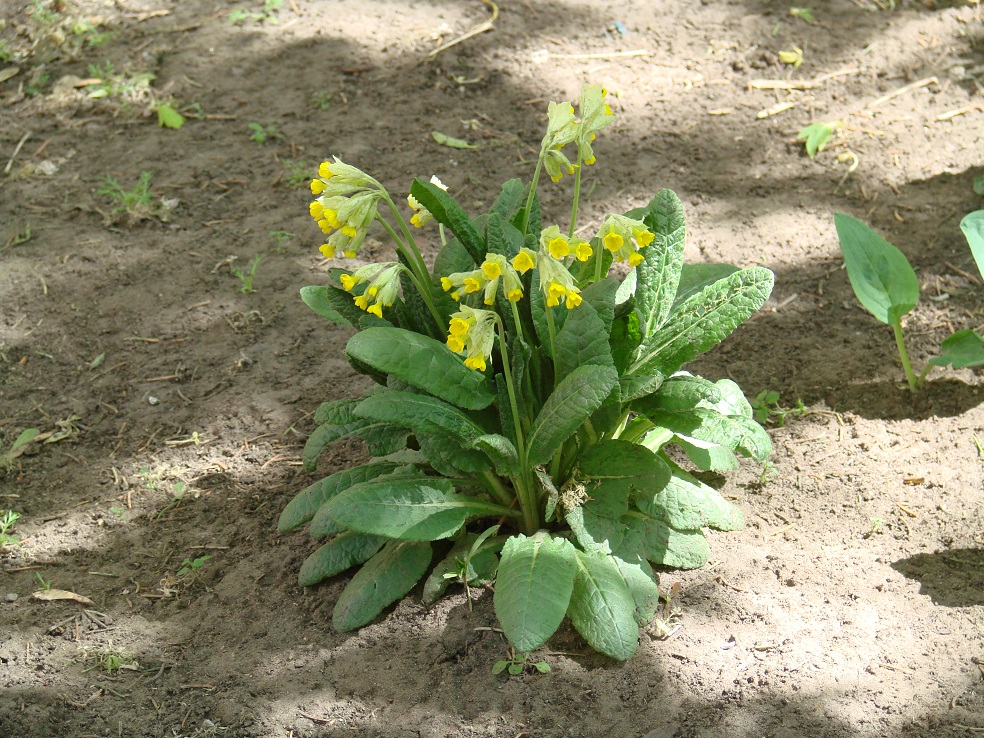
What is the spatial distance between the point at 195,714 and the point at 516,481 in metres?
1.09

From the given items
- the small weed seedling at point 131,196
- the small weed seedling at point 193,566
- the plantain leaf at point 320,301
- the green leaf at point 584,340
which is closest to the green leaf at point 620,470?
the green leaf at point 584,340

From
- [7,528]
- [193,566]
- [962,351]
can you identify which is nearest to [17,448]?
[7,528]

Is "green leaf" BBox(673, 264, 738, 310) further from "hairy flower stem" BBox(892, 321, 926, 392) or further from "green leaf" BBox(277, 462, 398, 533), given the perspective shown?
"green leaf" BBox(277, 462, 398, 533)

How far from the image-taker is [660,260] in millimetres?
2832

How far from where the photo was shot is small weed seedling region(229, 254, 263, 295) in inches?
161

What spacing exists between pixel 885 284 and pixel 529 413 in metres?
1.58

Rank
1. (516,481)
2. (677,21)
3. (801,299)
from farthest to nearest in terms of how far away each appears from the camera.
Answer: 1. (677,21)
2. (801,299)
3. (516,481)

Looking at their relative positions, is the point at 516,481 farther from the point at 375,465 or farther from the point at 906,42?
the point at 906,42

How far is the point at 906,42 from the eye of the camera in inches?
210

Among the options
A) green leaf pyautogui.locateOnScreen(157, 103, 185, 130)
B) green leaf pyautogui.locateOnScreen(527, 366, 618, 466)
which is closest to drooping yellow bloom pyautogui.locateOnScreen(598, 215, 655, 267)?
green leaf pyautogui.locateOnScreen(527, 366, 618, 466)

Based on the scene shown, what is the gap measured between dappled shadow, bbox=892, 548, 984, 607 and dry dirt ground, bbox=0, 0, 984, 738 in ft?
0.03

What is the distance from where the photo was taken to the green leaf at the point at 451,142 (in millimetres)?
4785

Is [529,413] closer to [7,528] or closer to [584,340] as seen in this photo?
[584,340]

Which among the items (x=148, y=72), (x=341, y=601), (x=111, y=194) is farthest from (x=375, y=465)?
(x=148, y=72)
